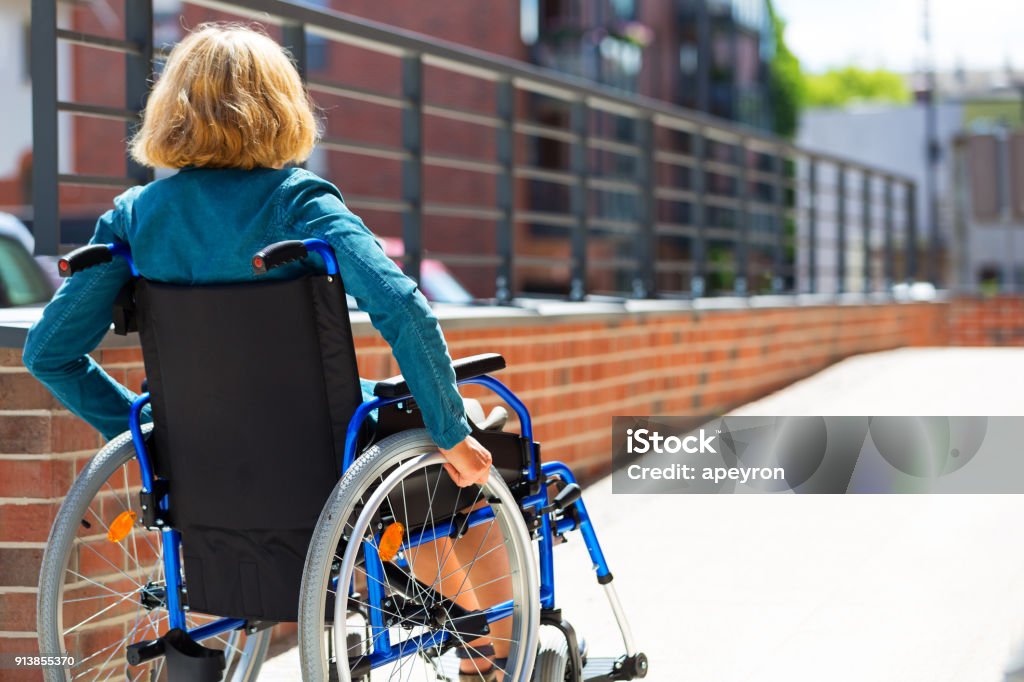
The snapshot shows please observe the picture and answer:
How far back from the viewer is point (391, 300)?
280cm

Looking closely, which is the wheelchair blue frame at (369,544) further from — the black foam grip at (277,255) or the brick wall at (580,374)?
the brick wall at (580,374)

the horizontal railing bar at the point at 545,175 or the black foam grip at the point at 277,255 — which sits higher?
the horizontal railing bar at the point at 545,175

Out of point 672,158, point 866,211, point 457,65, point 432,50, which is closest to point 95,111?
point 432,50

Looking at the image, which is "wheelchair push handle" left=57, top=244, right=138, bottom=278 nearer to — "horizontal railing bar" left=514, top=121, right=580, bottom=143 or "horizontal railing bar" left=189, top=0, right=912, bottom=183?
"horizontal railing bar" left=189, top=0, right=912, bottom=183

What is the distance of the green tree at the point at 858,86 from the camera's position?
106m

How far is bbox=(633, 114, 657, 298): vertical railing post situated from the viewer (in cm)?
841

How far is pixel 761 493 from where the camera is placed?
6914 millimetres

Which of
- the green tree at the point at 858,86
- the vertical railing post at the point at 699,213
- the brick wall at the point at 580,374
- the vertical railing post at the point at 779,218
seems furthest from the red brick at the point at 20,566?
the green tree at the point at 858,86

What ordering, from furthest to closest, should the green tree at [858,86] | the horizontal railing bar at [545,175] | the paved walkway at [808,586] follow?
the green tree at [858,86] < the horizontal railing bar at [545,175] < the paved walkway at [808,586]

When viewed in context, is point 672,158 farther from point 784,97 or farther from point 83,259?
point 784,97

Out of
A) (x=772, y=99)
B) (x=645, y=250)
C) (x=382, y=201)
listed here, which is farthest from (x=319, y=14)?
(x=772, y=99)

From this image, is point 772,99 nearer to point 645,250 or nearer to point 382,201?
point 645,250

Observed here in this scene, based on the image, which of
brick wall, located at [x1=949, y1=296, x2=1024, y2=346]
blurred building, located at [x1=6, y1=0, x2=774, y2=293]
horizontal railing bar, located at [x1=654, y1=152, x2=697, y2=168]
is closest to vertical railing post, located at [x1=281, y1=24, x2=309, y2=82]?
horizontal railing bar, located at [x1=654, y1=152, x2=697, y2=168]

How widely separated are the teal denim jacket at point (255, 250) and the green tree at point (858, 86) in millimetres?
105321
